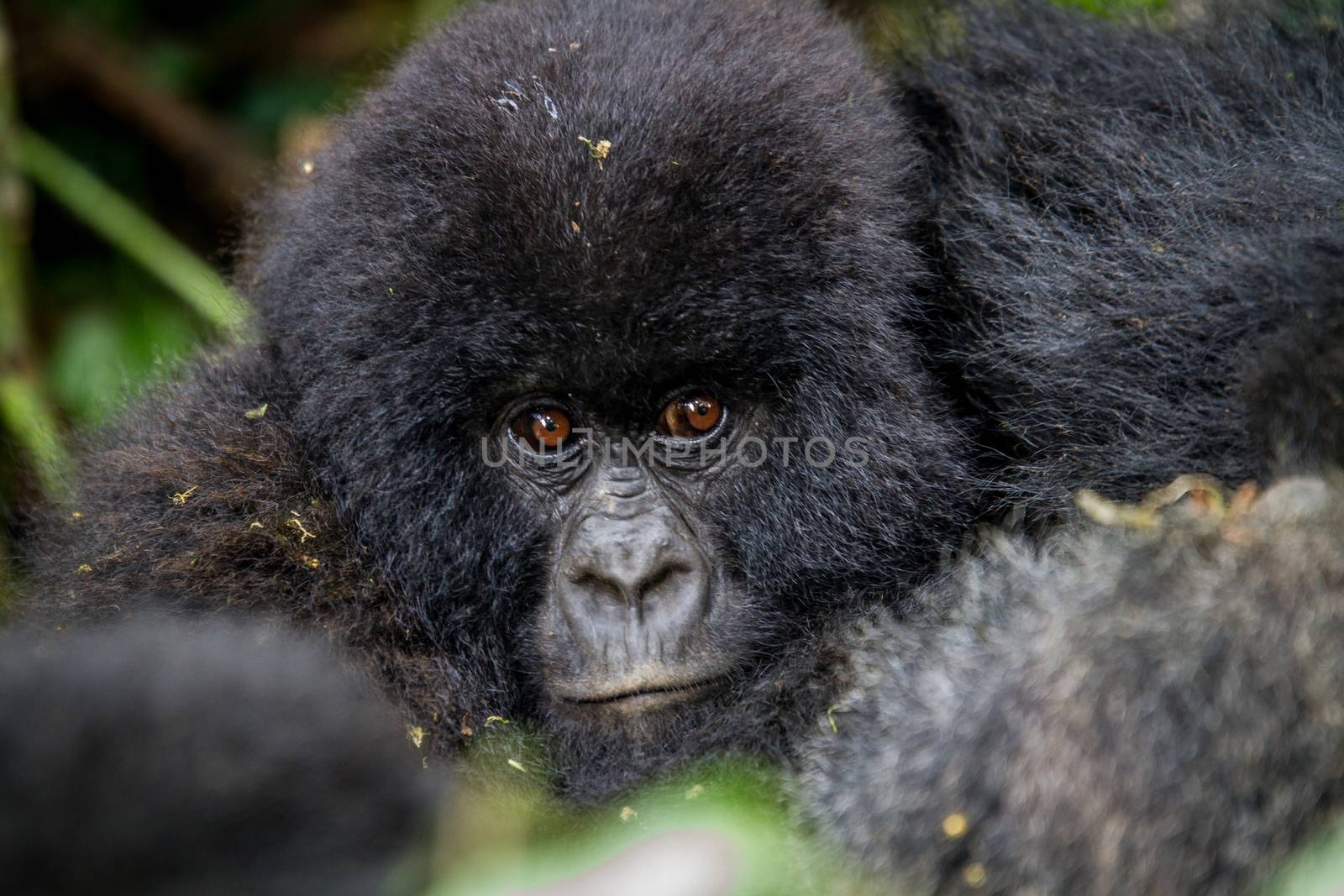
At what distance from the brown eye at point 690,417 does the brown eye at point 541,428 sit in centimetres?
20

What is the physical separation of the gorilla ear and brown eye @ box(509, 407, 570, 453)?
4.16 feet

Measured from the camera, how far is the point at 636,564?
2586 mm

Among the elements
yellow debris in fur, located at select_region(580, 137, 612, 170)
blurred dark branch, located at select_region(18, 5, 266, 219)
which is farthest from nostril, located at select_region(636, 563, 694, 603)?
blurred dark branch, located at select_region(18, 5, 266, 219)

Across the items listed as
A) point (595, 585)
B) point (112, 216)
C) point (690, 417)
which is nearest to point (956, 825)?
point (595, 585)

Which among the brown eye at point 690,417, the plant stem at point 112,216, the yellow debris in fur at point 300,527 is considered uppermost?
the brown eye at point 690,417

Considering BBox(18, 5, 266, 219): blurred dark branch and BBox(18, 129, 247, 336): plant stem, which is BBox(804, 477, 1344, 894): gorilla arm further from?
BBox(18, 5, 266, 219): blurred dark branch

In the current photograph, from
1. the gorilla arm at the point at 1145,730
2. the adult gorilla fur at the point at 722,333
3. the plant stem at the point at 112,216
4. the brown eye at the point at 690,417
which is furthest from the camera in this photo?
the plant stem at the point at 112,216

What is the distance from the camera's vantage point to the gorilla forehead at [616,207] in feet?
8.28

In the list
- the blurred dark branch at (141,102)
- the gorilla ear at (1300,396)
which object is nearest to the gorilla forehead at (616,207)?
the gorilla ear at (1300,396)

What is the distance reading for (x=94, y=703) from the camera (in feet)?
5.10

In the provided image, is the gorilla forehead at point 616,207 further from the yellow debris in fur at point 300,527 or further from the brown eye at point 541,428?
the yellow debris in fur at point 300,527

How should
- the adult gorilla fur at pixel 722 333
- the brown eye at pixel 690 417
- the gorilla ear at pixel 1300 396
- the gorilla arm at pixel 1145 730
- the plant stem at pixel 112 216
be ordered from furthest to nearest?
Result: 1. the plant stem at pixel 112 216
2. the brown eye at pixel 690 417
3. the adult gorilla fur at pixel 722 333
4. the gorilla ear at pixel 1300 396
5. the gorilla arm at pixel 1145 730

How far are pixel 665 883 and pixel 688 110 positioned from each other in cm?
167

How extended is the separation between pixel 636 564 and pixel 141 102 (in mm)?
4068
